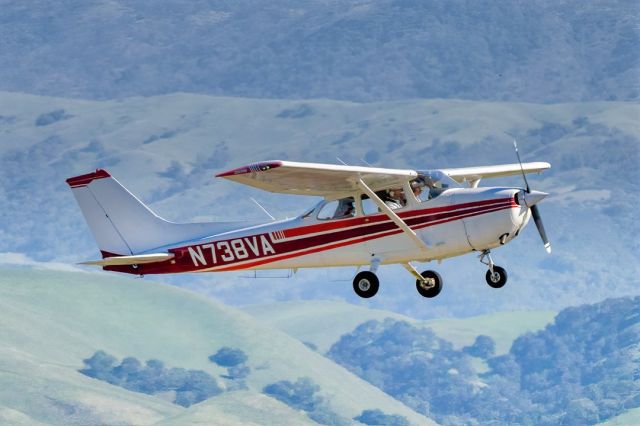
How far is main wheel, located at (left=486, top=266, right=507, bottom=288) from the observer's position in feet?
127

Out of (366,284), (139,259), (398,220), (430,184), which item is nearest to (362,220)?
(398,220)

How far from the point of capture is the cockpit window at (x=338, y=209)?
39781 mm

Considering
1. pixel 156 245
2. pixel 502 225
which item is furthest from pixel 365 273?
pixel 156 245

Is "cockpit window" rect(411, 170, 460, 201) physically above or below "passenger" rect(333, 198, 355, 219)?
above

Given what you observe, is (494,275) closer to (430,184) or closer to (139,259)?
→ (430,184)

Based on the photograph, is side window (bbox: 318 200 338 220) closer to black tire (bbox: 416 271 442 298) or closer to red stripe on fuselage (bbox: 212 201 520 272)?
red stripe on fuselage (bbox: 212 201 520 272)

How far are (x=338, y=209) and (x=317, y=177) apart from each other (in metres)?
2.03

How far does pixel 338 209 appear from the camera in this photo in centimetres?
4009

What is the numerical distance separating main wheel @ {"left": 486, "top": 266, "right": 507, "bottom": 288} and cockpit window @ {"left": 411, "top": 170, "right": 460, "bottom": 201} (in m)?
2.30

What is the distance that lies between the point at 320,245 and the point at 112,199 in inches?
269

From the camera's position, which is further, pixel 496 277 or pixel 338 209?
pixel 338 209

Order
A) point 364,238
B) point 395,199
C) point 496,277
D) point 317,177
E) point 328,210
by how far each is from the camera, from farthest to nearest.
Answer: point 328,210, point 364,238, point 395,199, point 496,277, point 317,177

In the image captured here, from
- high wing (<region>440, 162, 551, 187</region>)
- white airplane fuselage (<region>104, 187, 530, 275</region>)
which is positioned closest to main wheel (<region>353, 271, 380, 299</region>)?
white airplane fuselage (<region>104, 187, 530, 275</region>)

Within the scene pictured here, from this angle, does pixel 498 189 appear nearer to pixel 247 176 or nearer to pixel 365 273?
pixel 365 273
